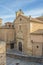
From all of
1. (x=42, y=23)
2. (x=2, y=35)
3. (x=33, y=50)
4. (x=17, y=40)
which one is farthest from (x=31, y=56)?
(x=2, y=35)

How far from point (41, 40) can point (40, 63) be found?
3731mm

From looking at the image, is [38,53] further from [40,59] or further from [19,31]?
[19,31]

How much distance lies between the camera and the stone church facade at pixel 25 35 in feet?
71.8

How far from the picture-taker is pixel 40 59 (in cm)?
2027

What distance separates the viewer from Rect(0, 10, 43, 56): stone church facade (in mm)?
21891

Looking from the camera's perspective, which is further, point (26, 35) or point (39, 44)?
point (26, 35)

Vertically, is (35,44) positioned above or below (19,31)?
below

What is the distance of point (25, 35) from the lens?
23.7 metres

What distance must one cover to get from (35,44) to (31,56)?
1.99 metres

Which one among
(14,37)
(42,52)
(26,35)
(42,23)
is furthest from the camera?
(14,37)

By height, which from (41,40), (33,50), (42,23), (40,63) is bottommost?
(40,63)

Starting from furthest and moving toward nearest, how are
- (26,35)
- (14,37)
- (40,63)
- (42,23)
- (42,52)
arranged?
1. (14,37)
2. (42,23)
3. (26,35)
4. (42,52)
5. (40,63)

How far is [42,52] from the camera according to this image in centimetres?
2142

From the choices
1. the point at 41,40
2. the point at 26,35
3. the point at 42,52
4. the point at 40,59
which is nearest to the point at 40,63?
the point at 40,59
